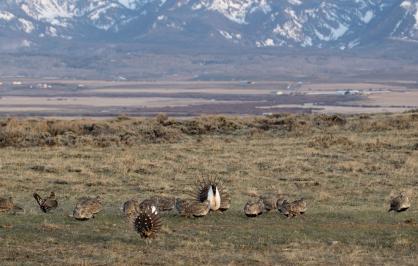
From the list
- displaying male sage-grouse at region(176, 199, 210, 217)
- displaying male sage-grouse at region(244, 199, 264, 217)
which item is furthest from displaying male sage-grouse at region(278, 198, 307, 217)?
displaying male sage-grouse at region(176, 199, 210, 217)

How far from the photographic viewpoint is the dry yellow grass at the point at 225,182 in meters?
14.8

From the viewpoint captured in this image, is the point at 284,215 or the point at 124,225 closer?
the point at 124,225

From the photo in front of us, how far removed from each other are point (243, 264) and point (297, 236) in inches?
94.7

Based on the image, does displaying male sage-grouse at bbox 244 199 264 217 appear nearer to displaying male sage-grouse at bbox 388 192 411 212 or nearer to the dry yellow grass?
the dry yellow grass

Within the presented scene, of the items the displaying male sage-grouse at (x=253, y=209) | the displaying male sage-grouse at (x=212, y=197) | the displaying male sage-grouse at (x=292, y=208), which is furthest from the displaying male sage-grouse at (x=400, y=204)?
the displaying male sage-grouse at (x=212, y=197)

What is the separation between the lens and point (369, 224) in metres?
17.4

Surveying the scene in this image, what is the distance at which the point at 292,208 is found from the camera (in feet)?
58.8

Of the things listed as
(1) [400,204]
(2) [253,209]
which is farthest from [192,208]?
(1) [400,204]

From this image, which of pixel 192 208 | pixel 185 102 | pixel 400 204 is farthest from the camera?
pixel 185 102

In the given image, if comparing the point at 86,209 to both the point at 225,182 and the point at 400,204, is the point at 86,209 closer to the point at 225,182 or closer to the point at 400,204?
the point at 400,204

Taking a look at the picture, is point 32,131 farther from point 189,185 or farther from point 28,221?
point 28,221

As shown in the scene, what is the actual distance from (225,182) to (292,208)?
20.8 feet

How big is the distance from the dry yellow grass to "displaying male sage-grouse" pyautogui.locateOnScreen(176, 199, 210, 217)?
195 millimetres

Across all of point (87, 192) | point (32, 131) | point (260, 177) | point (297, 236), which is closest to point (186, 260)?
point (297, 236)
